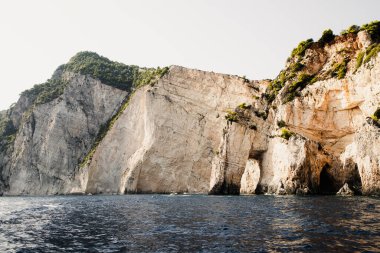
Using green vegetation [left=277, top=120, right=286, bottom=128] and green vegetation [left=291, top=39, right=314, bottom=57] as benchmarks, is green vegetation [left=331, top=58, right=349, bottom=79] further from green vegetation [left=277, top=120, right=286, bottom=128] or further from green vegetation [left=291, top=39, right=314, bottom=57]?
green vegetation [left=277, top=120, right=286, bottom=128]

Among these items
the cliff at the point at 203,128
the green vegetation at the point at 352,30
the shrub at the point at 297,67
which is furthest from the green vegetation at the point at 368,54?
the shrub at the point at 297,67

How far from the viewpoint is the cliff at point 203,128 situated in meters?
53.6

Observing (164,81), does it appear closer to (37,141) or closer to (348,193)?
(37,141)

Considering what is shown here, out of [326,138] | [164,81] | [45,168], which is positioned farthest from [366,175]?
[45,168]

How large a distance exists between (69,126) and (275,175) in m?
65.6

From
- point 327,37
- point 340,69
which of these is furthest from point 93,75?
point 340,69

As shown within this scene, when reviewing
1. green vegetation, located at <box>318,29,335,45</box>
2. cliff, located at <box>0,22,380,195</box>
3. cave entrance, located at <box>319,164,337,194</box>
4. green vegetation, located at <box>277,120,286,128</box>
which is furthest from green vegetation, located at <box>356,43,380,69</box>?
cave entrance, located at <box>319,164,337,194</box>

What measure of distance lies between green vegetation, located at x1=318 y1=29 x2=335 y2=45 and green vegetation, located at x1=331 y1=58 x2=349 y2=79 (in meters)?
6.95

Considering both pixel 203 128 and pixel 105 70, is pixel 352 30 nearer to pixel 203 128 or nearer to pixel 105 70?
pixel 203 128

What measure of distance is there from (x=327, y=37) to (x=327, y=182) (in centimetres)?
2452

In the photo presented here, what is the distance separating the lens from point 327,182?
55656mm

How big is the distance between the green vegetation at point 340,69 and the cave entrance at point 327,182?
1346cm

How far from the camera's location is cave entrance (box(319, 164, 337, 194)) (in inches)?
2146

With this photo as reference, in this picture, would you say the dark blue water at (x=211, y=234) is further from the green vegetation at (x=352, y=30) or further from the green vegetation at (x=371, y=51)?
the green vegetation at (x=352, y=30)
